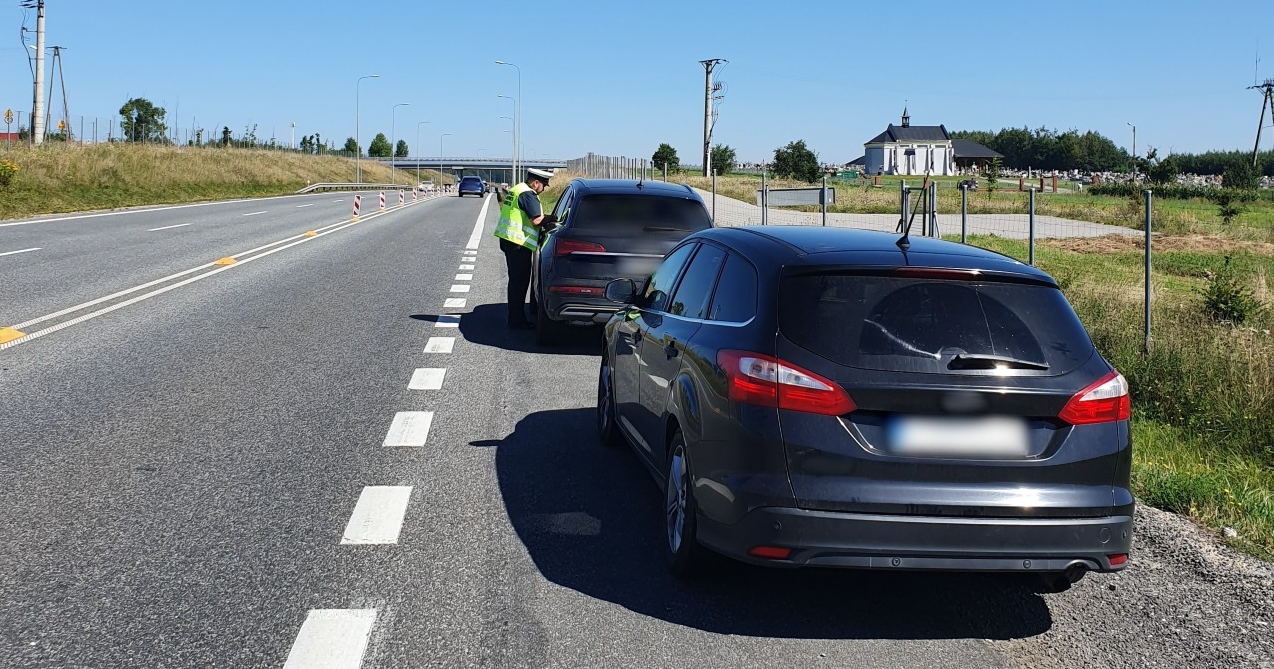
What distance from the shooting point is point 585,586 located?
4738 millimetres

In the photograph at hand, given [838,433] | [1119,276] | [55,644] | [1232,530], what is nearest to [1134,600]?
[1232,530]

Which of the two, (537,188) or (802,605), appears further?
(537,188)

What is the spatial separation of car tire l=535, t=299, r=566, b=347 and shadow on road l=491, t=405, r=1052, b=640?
17.7 ft

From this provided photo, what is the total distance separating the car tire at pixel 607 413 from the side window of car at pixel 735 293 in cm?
185

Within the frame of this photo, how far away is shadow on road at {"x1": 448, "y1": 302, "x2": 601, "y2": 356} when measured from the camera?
11539 millimetres

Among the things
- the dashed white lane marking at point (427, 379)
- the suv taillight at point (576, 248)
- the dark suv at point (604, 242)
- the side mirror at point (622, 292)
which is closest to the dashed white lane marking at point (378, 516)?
the side mirror at point (622, 292)

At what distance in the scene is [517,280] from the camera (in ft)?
42.2

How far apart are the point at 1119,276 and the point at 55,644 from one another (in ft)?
58.3

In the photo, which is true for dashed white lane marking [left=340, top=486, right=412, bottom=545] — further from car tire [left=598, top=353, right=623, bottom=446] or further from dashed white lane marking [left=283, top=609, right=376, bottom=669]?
car tire [left=598, top=353, right=623, bottom=446]

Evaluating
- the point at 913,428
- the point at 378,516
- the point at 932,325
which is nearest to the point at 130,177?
the point at 378,516

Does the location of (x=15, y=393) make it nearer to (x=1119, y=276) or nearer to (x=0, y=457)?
(x=0, y=457)

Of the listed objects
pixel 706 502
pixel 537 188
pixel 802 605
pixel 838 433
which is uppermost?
pixel 537 188

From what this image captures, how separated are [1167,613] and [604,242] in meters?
7.22

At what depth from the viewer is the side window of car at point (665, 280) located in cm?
625
